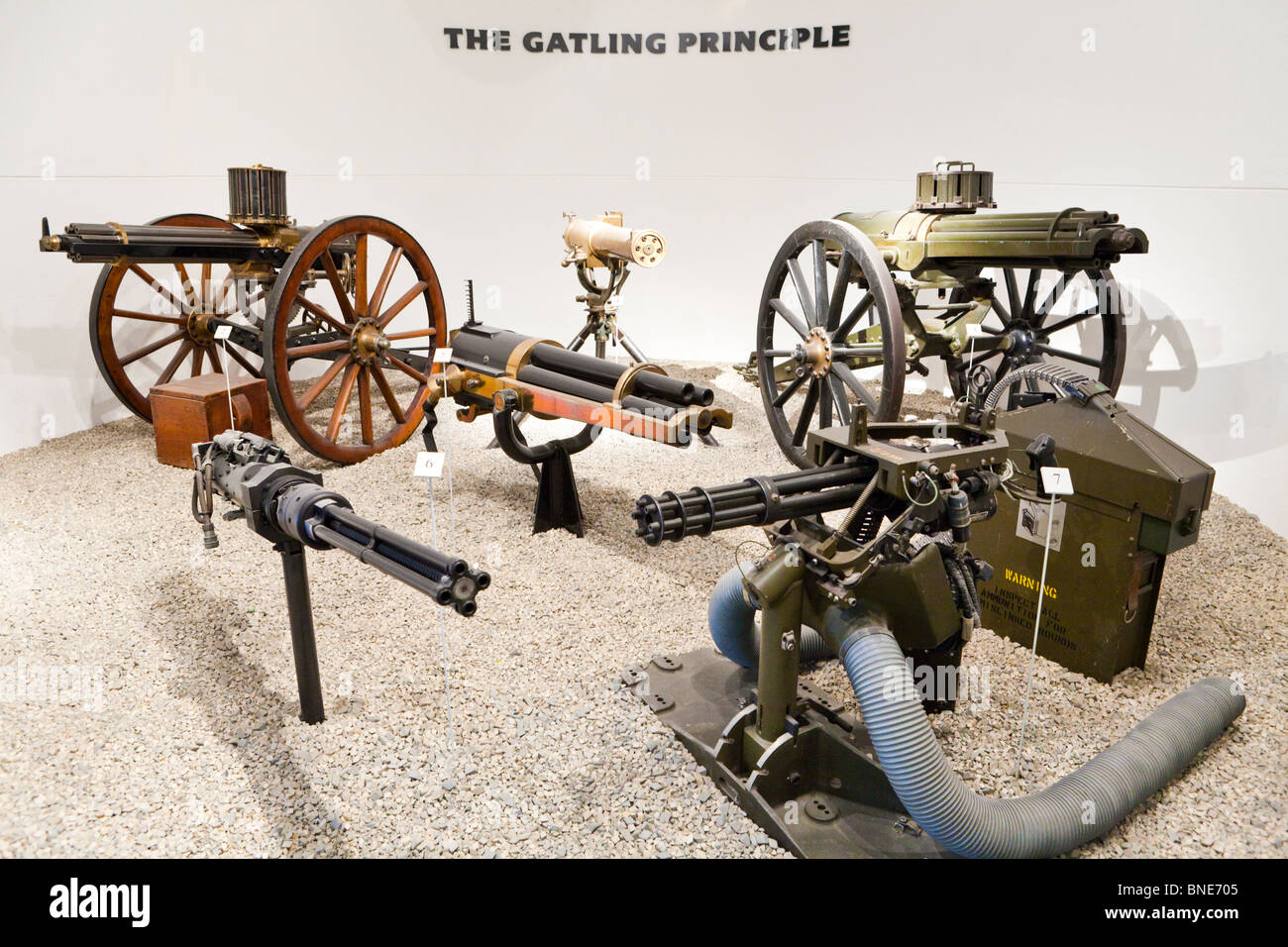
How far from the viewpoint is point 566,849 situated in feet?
6.71

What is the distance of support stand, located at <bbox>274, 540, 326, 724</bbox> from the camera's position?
2.28 m

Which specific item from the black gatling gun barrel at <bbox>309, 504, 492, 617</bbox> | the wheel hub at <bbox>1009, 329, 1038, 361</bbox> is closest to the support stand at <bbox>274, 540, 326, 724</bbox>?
the black gatling gun barrel at <bbox>309, 504, 492, 617</bbox>

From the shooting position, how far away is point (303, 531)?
2.06m

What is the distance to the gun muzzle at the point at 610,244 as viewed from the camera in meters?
4.67

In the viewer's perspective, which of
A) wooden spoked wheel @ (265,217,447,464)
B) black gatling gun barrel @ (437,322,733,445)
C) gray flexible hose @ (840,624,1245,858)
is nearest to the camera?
gray flexible hose @ (840,624,1245,858)

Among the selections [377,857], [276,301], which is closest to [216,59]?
[276,301]

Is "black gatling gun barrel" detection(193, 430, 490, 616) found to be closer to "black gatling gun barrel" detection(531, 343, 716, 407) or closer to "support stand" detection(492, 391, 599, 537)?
"black gatling gun barrel" detection(531, 343, 716, 407)

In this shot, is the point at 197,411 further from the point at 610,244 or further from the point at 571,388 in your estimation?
the point at 610,244

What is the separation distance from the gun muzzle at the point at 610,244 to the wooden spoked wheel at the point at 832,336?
0.67m

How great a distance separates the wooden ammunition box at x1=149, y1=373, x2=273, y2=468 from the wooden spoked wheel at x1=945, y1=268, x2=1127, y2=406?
3.52 m

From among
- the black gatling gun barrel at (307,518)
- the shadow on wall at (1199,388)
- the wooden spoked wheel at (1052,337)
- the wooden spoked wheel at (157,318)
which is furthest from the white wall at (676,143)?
the black gatling gun barrel at (307,518)

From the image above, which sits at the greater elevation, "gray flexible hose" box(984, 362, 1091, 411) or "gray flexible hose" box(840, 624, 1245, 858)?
"gray flexible hose" box(984, 362, 1091, 411)

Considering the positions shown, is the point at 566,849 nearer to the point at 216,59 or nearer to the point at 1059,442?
the point at 1059,442

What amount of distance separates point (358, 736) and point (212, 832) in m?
0.45
